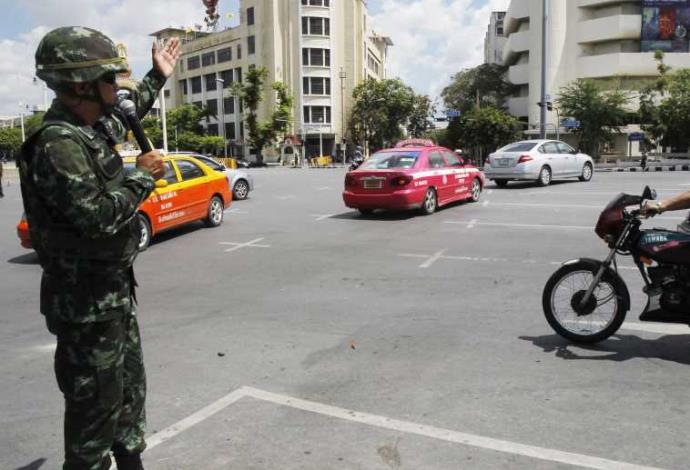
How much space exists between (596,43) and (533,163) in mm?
47205

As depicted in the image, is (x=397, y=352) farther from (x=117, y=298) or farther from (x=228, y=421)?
(x=117, y=298)

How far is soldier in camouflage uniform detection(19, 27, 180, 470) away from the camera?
2.32 m

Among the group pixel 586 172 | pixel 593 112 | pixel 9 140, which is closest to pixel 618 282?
pixel 586 172

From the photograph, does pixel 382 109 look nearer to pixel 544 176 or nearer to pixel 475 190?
pixel 544 176

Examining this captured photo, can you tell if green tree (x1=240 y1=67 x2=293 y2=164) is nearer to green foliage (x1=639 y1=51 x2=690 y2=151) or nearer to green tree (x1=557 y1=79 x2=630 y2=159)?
green tree (x1=557 y1=79 x2=630 y2=159)

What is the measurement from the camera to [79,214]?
2.30 m

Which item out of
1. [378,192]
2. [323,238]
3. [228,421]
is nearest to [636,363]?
[228,421]

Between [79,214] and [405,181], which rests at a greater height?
[79,214]

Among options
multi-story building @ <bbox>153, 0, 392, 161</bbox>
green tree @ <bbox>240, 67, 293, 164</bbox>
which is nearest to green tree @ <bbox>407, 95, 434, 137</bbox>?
multi-story building @ <bbox>153, 0, 392, 161</bbox>

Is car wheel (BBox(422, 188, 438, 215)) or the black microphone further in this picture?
car wheel (BBox(422, 188, 438, 215))

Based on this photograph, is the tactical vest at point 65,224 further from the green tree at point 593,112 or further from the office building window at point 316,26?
the office building window at point 316,26

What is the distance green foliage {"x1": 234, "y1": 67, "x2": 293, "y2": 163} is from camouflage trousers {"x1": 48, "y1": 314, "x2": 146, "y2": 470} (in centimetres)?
6564

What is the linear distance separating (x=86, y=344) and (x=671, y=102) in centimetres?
4993

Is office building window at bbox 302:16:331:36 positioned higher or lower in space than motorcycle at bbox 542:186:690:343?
higher
